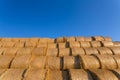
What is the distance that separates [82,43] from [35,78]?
376 centimetres

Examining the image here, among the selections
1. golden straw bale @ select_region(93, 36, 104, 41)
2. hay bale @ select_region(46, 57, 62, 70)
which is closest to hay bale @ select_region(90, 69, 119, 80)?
hay bale @ select_region(46, 57, 62, 70)

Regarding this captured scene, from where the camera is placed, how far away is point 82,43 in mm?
7281

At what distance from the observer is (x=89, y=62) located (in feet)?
15.9

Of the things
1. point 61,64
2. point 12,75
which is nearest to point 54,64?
point 61,64

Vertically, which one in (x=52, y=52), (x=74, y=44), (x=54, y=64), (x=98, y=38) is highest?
(x=98, y=38)

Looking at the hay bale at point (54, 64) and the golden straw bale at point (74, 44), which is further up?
the golden straw bale at point (74, 44)

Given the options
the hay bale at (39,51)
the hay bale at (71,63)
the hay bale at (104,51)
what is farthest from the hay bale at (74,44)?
the hay bale at (71,63)

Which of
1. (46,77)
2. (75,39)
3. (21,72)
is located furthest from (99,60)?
(75,39)

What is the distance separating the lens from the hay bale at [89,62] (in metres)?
4.78

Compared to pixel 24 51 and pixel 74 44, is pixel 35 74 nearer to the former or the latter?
pixel 24 51

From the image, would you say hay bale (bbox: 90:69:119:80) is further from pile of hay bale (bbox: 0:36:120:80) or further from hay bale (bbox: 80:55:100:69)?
hay bale (bbox: 80:55:100:69)

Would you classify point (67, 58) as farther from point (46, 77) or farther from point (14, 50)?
point (14, 50)

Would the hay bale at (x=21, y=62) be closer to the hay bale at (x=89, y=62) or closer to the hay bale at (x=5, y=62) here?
the hay bale at (x=5, y=62)

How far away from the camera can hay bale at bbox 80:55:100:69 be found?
188 inches
